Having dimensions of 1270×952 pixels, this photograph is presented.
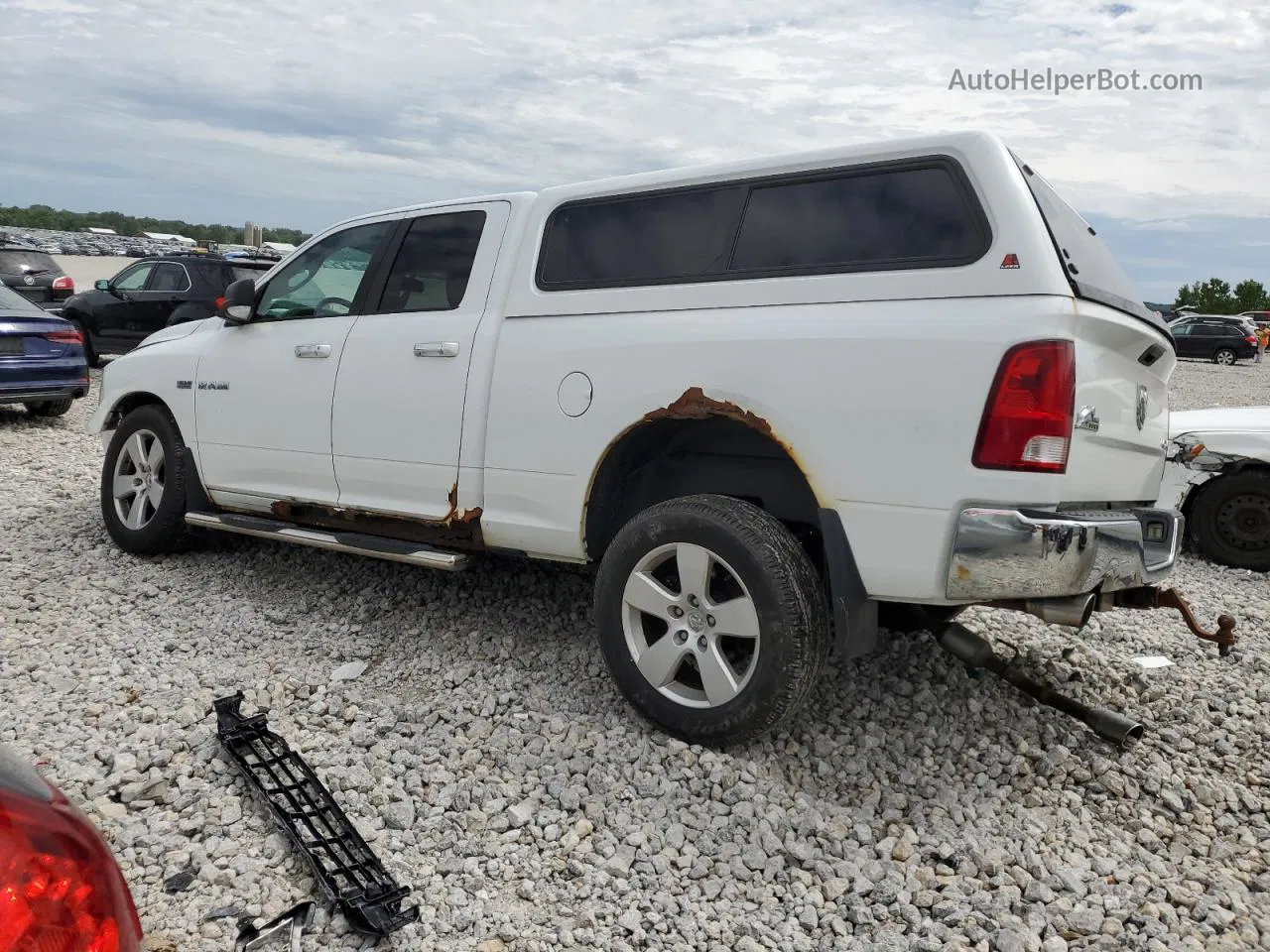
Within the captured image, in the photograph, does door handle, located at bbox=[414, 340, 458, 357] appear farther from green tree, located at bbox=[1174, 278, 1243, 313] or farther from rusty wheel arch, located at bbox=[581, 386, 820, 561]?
green tree, located at bbox=[1174, 278, 1243, 313]

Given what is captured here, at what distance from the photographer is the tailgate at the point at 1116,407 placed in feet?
10.3

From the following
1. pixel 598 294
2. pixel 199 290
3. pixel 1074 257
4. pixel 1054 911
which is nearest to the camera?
pixel 1054 911

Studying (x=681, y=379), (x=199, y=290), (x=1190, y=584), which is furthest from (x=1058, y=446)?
(x=199, y=290)

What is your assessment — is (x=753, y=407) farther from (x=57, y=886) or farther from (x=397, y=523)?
(x=57, y=886)

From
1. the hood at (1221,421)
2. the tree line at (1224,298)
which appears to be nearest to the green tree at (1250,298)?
the tree line at (1224,298)

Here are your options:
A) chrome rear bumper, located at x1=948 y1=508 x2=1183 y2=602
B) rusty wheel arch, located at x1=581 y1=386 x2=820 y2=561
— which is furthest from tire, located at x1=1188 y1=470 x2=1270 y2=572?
rusty wheel arch, located at x1=581 y1=386 x2=820 y2=561

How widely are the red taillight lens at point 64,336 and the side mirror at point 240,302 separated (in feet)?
19.6

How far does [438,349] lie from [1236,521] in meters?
5.17

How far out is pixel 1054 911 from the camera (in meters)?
2.92

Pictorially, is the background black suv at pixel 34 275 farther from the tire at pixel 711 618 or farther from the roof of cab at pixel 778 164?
the tire at pixel 711 618

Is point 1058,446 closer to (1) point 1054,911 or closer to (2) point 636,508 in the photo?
(1) point 1054,911

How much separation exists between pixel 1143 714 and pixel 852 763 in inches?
55.8

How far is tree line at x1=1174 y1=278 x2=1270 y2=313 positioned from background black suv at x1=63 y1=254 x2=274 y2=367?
62098 millimetres

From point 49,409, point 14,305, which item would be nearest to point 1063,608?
point 14,305
